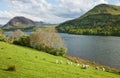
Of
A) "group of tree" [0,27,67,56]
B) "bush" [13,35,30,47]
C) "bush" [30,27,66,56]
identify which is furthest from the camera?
"bush" [13,35,30,47]

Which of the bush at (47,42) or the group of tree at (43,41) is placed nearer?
the bush at (47,42)

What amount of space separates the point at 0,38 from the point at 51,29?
1946 centimetres

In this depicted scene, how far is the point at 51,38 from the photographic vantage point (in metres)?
85.8

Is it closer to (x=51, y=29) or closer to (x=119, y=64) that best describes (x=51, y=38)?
(x=51, y=29)

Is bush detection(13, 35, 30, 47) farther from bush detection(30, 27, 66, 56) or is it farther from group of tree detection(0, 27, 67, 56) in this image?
bush detection(30, 27, 66, 56)

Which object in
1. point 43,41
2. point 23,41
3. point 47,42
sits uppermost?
point 23,41

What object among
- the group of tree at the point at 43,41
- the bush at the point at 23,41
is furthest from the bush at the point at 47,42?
the bush at the point at 23,41

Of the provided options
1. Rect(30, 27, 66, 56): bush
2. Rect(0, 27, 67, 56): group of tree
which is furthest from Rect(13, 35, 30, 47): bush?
Rect(30, 27, 66, 56): bush

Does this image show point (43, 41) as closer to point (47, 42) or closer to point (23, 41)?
point (47, 42)

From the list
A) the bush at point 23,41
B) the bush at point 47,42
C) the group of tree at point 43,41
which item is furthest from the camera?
the bush at point 23,41

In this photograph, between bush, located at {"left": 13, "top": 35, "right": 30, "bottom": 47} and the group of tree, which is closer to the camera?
the group of tree

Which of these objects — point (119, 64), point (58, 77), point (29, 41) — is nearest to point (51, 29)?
point (29, 41)

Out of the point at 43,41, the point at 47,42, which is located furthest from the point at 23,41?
the point at 47,42

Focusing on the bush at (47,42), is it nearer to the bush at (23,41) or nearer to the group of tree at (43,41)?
the group of tree at (43,41)
